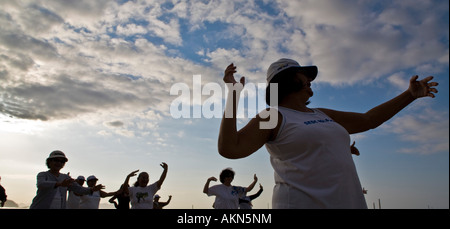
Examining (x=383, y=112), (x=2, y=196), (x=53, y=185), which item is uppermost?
(x=383, y=112)

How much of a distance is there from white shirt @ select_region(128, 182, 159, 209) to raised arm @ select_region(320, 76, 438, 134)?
8.38m

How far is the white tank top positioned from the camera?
2.32m

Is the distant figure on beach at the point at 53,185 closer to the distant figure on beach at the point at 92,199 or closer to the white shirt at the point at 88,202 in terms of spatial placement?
the distant figure on beach at the point at 92,199

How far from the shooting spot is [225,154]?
225 cm

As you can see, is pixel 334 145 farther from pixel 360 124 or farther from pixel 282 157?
pixel 360 124

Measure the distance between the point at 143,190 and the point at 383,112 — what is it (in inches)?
346

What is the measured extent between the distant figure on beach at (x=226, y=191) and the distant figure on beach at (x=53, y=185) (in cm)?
476

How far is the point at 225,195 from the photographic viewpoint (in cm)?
1106

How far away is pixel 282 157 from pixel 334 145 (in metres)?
0.38

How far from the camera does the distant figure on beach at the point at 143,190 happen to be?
1040 centimetres

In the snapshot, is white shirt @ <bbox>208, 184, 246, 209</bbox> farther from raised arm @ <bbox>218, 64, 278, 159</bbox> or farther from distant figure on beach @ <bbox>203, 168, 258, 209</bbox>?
raised arm @ <bbox>218, 64, 278, 159</bbox>

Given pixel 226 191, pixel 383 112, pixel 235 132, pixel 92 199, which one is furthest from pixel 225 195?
pixel 235 132

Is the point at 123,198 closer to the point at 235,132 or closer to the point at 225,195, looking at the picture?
the point at 225,195

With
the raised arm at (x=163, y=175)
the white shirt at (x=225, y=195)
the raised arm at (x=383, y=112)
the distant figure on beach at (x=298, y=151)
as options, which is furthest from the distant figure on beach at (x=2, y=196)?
the raised arm at (x=383, y=112)
